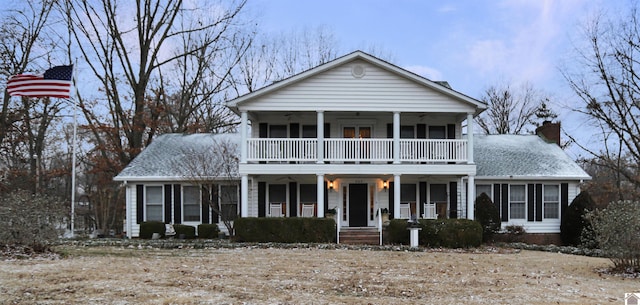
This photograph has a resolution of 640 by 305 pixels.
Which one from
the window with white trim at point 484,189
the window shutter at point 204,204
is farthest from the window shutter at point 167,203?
the window with white trim at point 484,189

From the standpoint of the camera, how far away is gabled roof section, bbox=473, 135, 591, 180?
21845mm

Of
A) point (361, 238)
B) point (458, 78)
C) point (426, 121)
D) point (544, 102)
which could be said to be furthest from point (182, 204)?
point (544, 102)

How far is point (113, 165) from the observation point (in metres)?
30.7

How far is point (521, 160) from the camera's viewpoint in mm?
23047

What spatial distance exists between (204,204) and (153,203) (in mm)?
2176

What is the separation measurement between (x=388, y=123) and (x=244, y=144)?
244 inches

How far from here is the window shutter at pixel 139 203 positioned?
21.5 m

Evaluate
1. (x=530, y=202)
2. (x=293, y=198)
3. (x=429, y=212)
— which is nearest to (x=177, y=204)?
(x=293, y=198)

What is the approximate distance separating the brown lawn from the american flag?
8526mm

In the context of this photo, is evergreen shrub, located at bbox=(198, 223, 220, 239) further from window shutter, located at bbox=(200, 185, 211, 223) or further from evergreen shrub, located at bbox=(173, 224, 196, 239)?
window shutter, located at bbox=(200, 185, 211, 223)

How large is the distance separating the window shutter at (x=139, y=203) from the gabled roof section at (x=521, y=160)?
45.6 feet

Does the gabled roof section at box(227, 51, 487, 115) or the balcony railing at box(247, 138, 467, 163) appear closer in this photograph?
the gabled roof section at box(227, 51, 487, 115)

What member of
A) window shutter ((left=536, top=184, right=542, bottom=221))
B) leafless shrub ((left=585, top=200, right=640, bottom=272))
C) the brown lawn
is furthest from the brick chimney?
leafless shrub ((left=585, top=200, right=640, bottom=272))

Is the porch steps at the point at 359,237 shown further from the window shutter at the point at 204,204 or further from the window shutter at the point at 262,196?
the window shutter at the point at 204,204
